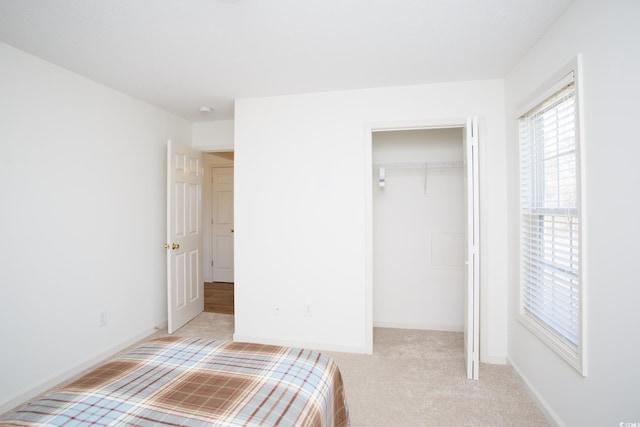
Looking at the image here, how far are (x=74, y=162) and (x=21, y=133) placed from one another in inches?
16.1

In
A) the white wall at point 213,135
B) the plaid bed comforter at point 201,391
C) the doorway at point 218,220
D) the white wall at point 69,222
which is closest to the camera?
the plaid bed comforter at point 201,391

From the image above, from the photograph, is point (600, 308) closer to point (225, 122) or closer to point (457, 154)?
point (457, 154)

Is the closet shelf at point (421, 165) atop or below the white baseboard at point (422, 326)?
atop

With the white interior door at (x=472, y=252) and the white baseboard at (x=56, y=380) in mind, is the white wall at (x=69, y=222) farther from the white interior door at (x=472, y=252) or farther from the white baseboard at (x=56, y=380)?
the white interior door at (x=472, y=252)

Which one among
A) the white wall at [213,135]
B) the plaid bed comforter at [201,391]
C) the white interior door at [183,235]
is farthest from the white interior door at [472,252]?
the white interior door at [183,235]

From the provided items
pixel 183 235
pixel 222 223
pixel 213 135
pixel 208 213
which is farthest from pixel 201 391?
pixel 208 213

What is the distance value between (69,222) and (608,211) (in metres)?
3.64

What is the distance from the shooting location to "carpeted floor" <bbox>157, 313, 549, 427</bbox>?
194cm

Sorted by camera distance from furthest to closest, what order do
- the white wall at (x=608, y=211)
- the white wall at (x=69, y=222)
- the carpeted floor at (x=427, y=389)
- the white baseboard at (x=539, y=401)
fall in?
the white wall at (x=69, y=222), the carpeted floor at (x=427, y=389), the white baseboard at (x=539, y=401), the white wall at (x=608, y=211)

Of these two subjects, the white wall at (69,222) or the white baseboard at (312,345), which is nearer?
the white wall at (69,222)

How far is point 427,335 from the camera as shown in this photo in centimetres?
330

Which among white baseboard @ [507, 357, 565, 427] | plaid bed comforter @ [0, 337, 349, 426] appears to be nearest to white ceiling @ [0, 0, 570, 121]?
plaid bed comforter @ [0, 337, 349, 426]

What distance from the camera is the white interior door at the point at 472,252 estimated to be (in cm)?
239

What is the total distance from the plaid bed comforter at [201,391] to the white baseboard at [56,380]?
130cm
